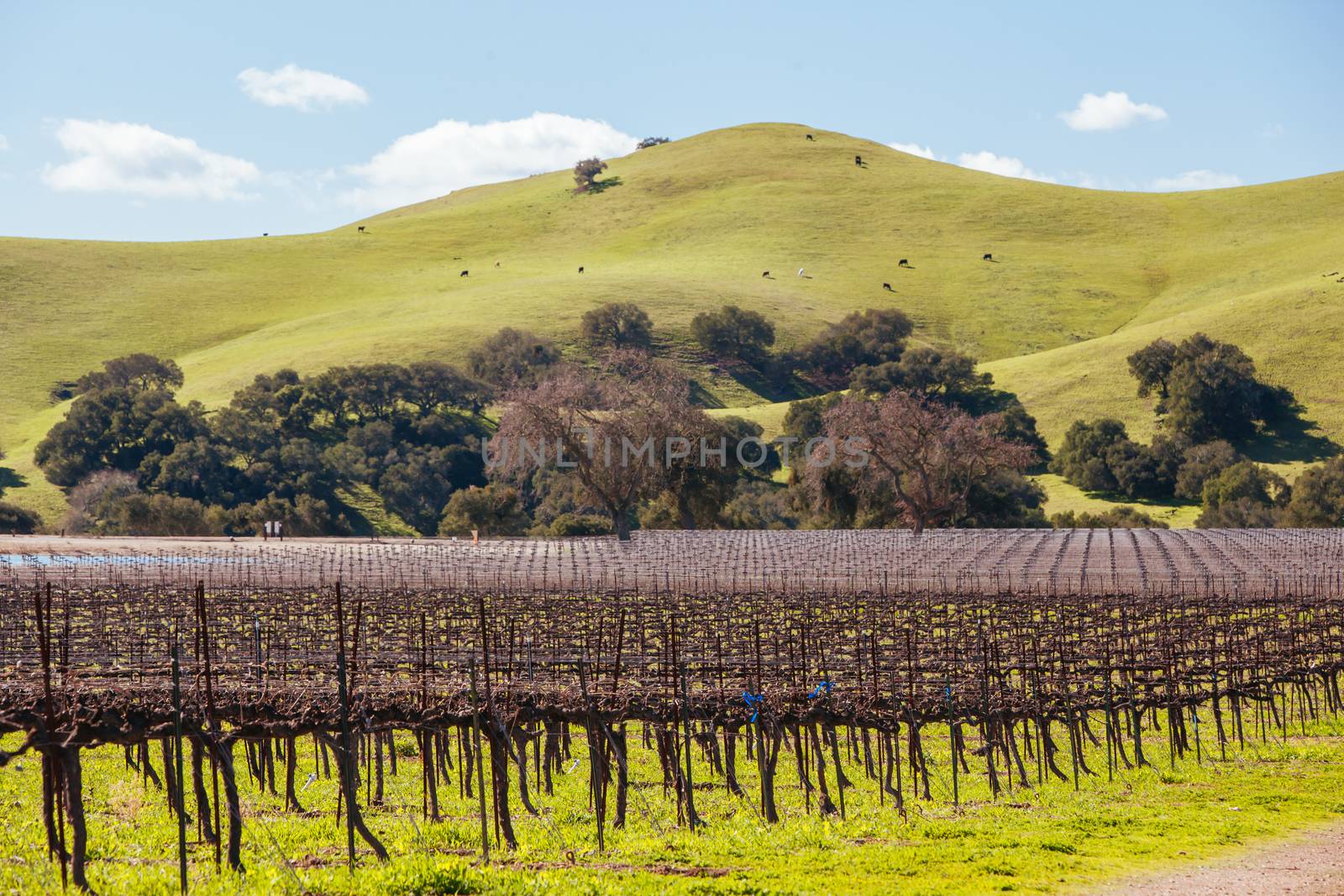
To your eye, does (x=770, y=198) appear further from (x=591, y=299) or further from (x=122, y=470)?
(x=122, y=470)

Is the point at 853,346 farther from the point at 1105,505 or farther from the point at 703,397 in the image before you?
the point at 1105,505

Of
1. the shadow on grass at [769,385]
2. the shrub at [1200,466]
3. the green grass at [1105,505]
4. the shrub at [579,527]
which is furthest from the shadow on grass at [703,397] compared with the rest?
the shrub at [1200,466]

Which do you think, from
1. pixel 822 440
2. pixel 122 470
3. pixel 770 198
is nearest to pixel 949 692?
pixel 822 440

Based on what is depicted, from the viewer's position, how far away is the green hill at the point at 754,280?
11281 cm

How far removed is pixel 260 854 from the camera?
51.0 feet

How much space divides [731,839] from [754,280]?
5275 inches

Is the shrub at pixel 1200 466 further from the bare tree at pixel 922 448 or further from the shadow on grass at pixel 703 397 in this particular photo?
the shadow on grass at pixel 703 397

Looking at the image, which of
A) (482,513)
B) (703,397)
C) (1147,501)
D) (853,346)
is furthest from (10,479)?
(1147,501)

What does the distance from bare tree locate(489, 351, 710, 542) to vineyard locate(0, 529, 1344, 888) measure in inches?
636

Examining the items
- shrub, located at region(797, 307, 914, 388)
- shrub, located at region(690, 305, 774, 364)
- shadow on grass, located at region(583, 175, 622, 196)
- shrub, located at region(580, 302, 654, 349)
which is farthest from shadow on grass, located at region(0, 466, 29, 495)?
shadow on grass, located at region(583, 175, 622, 196)

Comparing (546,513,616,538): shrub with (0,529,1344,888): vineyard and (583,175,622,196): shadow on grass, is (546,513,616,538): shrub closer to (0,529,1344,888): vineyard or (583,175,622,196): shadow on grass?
(0,529,1344,888): vineyard

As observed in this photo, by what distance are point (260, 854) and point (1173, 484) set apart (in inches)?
3305

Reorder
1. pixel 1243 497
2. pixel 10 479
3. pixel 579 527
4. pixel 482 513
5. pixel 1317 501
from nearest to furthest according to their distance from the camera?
1. pixel 1317 501
2. pixel 1243 497
3. pixel 579 527
4. pixel 482 513
5. pixel 10 479

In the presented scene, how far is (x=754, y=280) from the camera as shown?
148125 mm
